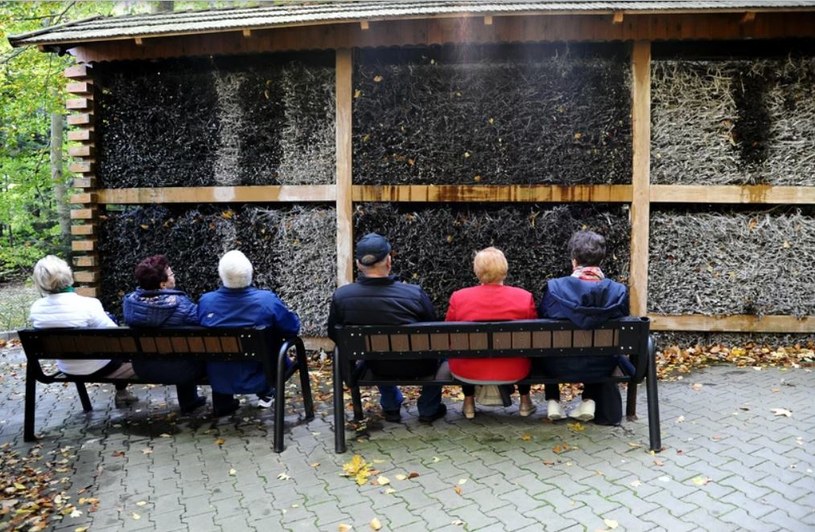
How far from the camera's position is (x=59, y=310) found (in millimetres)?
4402

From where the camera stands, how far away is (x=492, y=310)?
402 cm

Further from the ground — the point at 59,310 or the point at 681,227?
the point at 681,227

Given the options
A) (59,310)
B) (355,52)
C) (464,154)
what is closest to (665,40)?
(464,154)

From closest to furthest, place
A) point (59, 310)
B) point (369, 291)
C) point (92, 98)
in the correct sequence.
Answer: point (369, 291), point (59, 310), point (92, 98)

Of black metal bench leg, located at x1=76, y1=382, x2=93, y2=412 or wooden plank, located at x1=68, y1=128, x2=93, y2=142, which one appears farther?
wooden plank, located at x1=68, y1=128, x2=93, y2=142

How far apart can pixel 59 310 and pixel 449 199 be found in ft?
12.6

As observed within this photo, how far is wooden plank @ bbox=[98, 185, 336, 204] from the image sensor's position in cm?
642

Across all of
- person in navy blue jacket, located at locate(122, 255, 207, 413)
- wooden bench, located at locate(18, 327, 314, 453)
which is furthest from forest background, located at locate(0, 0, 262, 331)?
person in navy blue jacket, located at locate(122, 255, 207, 413)

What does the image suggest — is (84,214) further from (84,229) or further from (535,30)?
(535,30)

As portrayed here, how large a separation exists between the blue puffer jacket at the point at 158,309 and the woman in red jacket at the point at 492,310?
→ 6.84 feet

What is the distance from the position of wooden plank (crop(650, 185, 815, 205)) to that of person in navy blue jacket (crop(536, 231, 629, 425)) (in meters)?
2.49

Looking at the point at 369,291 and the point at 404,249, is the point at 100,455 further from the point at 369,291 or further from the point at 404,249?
the point at 404,249

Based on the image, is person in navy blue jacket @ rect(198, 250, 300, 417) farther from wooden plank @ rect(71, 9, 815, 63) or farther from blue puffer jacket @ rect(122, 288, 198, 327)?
wooden plank @ rect(71, 9, 815, 63)

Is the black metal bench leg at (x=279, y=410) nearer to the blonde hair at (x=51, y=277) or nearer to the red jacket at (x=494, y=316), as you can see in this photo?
the red jacket at (x=494, y=316)
